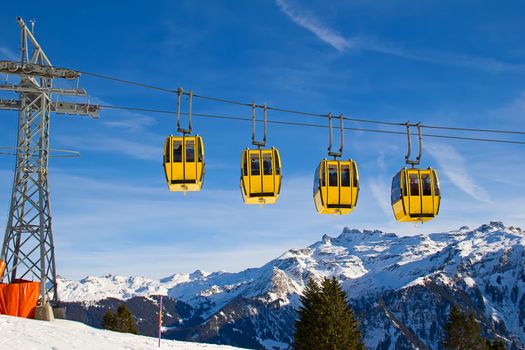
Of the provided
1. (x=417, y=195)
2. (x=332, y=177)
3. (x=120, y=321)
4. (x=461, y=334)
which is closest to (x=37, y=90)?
(x=332, y=177)

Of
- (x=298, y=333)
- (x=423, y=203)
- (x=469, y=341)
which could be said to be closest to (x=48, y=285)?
(x=423, y=203)

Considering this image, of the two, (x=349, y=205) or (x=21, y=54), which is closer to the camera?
(x=349, y=205)

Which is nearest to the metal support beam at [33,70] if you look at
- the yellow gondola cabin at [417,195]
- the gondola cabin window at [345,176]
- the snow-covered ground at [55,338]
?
the snow-covered ground at [55,338]

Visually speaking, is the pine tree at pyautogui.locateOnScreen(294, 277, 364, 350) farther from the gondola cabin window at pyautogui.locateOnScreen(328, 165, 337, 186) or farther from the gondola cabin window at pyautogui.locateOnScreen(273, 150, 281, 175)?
the gondola cabin window at pyautogui.locateOnScreen(273, 150, 281, 175)

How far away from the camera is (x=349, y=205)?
23375mm

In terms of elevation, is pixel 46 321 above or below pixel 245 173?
below

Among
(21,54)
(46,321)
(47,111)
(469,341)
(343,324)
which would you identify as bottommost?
(469,341)

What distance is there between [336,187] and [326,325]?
3377 cm

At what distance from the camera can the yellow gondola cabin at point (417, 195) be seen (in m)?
23.9

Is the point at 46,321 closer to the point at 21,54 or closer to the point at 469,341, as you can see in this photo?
the point at 21,54

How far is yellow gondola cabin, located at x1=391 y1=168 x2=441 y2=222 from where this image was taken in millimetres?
23922

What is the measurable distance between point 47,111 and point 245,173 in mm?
17549

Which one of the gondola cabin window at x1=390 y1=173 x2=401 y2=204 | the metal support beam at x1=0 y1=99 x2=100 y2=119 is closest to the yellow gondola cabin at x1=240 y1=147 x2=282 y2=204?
the gondola cabin window at x1=390 y1=173 x2=401 y2=204

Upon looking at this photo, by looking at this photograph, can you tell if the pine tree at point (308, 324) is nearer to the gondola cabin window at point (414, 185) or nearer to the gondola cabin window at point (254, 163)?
the gondola cabin window at point (414, 185)
